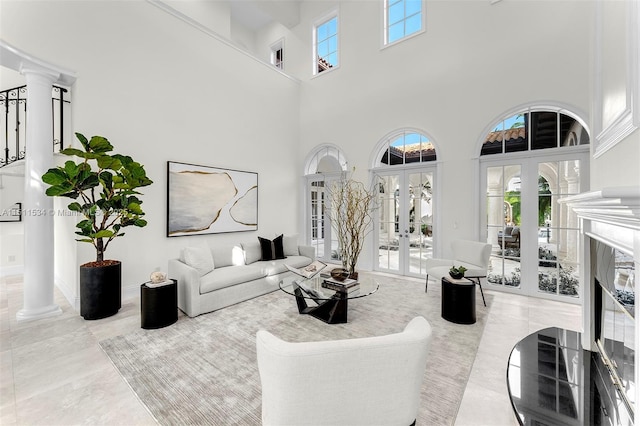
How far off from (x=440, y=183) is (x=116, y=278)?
5183 millimetres

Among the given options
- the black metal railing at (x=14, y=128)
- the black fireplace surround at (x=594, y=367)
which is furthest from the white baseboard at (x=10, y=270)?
the black fireplace surround at (x=594, y=367)

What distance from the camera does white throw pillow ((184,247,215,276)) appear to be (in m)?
3.74

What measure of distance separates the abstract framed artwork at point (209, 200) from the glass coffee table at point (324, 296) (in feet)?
7.32


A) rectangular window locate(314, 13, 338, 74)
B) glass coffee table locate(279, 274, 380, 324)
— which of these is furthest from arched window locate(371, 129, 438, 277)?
rectangular window locate(314, 13, 338, 74)

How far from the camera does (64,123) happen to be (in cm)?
399

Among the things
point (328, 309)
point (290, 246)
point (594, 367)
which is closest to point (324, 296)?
point (328, 309)

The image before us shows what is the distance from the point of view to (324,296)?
10.1 feet

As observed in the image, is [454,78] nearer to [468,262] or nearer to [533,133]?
[533,133]

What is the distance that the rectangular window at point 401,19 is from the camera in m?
5.29

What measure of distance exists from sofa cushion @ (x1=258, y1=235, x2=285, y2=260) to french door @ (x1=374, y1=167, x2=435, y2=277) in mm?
2070

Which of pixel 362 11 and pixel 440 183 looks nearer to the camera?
pixel 440 183

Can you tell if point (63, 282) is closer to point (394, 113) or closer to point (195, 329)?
point (195, 329)

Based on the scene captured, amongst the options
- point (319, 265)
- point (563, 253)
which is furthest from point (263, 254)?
point (563, 253)

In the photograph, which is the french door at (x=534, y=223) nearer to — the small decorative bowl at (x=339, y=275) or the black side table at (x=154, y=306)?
the small decorative bowl at (x=339, y=275)
